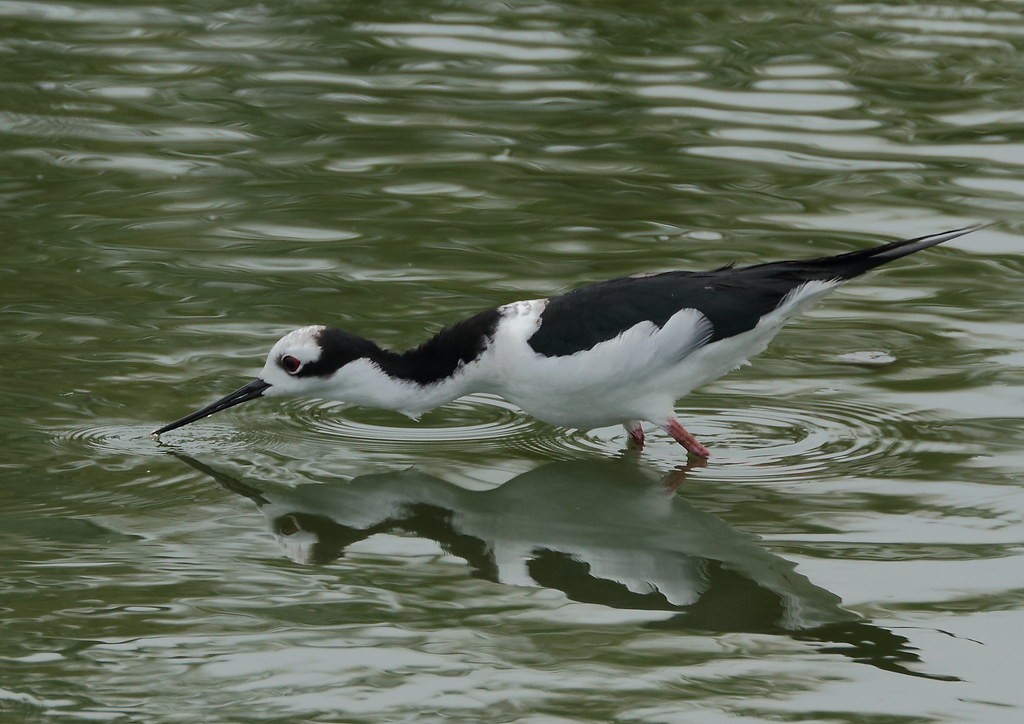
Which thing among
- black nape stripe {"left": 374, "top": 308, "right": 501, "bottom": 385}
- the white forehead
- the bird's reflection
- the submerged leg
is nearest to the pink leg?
the bird's reflection

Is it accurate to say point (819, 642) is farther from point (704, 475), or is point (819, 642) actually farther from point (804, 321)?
point (804, 321)

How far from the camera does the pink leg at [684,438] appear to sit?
8.38 meters

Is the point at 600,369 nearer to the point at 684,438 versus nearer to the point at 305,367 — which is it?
the point at 684,438

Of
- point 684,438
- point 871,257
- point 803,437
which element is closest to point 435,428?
point 684,438

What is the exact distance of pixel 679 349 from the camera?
8.23m

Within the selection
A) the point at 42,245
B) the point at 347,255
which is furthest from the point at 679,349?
the point at 42,245

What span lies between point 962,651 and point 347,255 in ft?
19.3

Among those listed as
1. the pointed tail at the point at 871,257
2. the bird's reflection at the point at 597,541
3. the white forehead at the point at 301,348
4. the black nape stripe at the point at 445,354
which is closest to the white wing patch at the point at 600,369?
the black nape stripe at the point at 445,354

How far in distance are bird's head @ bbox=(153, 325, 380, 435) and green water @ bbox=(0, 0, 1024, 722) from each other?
0.93 feet

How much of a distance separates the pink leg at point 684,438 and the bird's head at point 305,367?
1558 mm

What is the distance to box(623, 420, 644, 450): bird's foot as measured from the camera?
8.90 m

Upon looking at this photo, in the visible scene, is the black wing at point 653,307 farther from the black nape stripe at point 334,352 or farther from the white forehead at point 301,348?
the white forehead at point 301,348

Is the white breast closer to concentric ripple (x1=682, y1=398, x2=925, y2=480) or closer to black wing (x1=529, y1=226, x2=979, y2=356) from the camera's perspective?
black wing (x1=529, y1=226, x2=979, y2=356)

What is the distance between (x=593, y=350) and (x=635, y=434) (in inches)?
36.5
